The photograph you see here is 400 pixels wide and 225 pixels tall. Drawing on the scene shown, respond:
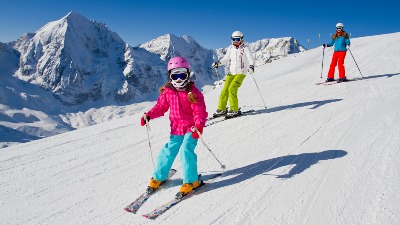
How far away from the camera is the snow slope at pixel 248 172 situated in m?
3.94

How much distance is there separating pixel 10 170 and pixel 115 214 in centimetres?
316

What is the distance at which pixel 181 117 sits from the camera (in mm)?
5020

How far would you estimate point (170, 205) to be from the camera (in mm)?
4367

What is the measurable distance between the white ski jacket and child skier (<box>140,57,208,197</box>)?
5031 mm

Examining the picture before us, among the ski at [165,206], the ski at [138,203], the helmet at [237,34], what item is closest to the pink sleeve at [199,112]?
the ski at [165,206]

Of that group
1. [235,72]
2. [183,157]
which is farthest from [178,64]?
[235,72]

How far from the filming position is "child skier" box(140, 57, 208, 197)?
4762 mm

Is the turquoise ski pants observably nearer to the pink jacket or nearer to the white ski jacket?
the pink jacket

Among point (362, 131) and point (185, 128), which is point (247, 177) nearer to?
point (185, 128)

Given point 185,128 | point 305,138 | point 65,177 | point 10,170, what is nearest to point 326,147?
point 305,138

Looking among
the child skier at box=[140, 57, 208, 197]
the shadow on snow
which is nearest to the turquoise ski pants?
the child skier at box=[140, 57, 208, 197]

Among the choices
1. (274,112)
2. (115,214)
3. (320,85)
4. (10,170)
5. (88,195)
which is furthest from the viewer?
(320,85)

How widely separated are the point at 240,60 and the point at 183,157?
5790 millimetres

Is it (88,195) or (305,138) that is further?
(305,138)
